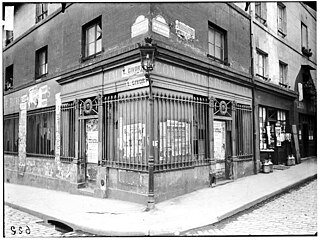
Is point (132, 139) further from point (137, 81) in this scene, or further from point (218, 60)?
point (218, 60)

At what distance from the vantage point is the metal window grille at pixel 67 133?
8.84 meters

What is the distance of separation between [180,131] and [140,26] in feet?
9.30

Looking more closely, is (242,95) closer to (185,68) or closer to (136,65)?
(185,68)

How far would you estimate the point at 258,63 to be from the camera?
11.4 metres

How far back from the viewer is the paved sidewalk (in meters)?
5.22

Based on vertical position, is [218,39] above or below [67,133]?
above

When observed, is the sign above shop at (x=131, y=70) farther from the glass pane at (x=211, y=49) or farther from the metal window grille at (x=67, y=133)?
the glass pane at (x=211, y=49)

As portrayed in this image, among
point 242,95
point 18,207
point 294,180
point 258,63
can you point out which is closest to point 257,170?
point 294,180

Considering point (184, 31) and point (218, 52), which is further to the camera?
point (218, 52)

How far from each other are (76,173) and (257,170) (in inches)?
257

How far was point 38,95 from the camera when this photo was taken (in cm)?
990

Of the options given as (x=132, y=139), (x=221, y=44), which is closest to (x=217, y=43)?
(x=221, y=44)

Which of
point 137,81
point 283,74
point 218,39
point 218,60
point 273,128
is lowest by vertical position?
point 273,128

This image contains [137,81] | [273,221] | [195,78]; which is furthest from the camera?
[195,78]
